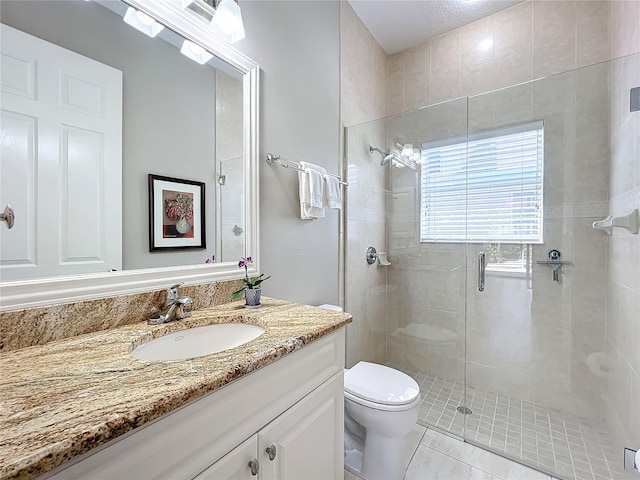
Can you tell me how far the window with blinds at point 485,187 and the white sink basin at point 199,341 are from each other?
1.61 m

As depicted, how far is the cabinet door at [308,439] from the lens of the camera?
2.55 feet

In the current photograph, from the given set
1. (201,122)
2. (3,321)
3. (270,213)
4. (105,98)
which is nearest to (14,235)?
(3,321)

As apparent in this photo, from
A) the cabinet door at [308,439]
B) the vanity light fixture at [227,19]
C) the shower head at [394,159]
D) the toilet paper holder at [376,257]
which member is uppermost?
the vanity light fixture at [227,19]

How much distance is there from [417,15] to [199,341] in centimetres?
263

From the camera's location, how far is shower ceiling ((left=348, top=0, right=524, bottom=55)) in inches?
83.3

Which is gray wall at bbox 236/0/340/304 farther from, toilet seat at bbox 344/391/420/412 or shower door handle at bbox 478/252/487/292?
shower door handle at bbox 478/252/487/292

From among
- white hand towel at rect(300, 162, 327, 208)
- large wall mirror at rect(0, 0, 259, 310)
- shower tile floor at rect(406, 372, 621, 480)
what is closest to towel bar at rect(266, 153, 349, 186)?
white hand towel at rect(300, 162, 327, 208)

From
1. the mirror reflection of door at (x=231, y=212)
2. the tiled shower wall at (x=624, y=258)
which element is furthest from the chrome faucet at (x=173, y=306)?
the tiled shower wall at (x=624, y=258)

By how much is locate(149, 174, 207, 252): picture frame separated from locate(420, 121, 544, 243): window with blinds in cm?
162

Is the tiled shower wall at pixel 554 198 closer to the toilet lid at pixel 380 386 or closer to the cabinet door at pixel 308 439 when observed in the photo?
the toilet lid at pixel 380 386

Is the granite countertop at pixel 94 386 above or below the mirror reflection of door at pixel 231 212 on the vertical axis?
below

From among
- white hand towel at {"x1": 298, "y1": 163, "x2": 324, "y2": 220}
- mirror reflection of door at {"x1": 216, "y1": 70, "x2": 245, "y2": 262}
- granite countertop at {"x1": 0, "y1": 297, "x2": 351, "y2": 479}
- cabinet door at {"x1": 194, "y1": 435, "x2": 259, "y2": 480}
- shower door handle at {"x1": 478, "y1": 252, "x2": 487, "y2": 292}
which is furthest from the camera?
shower door handle at {"x1": 478, "y1": 252, "x2": 487, "y2": 292}

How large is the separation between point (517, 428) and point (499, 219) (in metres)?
1.32

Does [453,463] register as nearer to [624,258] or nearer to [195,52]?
[624,258]
